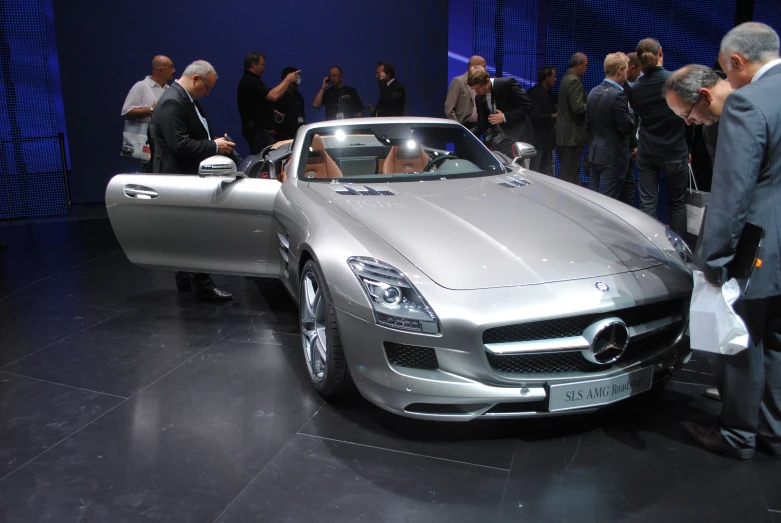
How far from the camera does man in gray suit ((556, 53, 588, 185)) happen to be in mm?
7137

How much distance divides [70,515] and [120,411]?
84 centimetres

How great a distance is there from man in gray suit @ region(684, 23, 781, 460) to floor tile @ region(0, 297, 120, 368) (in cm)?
366

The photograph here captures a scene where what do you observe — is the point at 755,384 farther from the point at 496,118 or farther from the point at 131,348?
the point at 496,118

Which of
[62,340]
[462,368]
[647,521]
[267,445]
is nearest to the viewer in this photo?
[647,521]

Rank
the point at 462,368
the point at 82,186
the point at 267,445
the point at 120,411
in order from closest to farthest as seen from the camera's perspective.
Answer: the point at 462,368
the point at 267,445
the point at 120,411
the point at 82,186

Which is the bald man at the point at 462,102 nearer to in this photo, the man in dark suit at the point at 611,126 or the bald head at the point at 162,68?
the man in dark suit at the point at 611,126

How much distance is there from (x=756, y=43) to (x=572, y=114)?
Result: 491 centimetres

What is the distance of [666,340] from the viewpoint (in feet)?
9.39

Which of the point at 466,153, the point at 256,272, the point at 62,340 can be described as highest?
the point at 466,153

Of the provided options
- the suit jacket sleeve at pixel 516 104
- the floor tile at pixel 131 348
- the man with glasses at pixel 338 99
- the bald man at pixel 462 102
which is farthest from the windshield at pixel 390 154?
the man with glasses at pixel 338 99

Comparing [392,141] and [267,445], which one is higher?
[392,141]

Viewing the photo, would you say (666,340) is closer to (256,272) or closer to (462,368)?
(462,368)

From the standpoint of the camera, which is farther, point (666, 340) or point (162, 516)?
point (666, 340)

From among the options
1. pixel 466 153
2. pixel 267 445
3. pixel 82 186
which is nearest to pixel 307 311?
pixel 267 445
